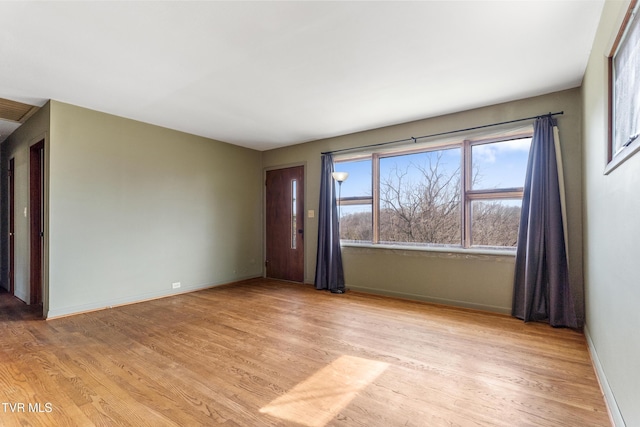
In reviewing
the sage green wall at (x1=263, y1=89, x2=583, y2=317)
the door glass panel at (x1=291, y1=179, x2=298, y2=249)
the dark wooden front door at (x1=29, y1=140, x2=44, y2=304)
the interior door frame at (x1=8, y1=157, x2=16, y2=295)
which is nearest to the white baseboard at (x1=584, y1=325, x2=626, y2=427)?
the sage green wall at (x1=263, y1=89, x2=583, y2=317)

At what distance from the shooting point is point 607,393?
1915 mm

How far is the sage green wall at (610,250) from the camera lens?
1471 millimetres

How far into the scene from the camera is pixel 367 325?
11.0 ft

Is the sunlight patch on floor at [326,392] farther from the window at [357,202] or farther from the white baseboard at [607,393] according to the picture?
the window at [357,202]

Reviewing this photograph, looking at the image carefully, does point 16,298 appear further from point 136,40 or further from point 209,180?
point 136,40

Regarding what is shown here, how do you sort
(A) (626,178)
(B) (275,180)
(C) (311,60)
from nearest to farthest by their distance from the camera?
1. (A) (626,178)
2. (C) (311,60)
3. (B) (275,180)

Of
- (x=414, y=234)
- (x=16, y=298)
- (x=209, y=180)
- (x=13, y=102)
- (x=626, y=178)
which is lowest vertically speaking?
(x=16, y=298)

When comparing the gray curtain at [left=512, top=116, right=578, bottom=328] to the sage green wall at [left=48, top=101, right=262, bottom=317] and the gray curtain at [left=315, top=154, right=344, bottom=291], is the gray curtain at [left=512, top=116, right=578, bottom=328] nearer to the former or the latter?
the gray curtain at [left=315, top=154, right=344, bottom=291]

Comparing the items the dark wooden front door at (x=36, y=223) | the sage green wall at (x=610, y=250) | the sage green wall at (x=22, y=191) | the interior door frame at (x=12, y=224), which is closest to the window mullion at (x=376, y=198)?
the sage green wall at (x=610, y=250)

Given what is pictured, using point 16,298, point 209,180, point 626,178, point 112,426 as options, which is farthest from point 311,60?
point 16,298

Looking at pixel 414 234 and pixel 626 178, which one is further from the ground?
pixel 626 178

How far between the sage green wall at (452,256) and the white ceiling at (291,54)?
0.85 feet

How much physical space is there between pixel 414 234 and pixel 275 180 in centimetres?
291

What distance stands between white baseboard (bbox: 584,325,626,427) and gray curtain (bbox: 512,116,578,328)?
0.76 meters
